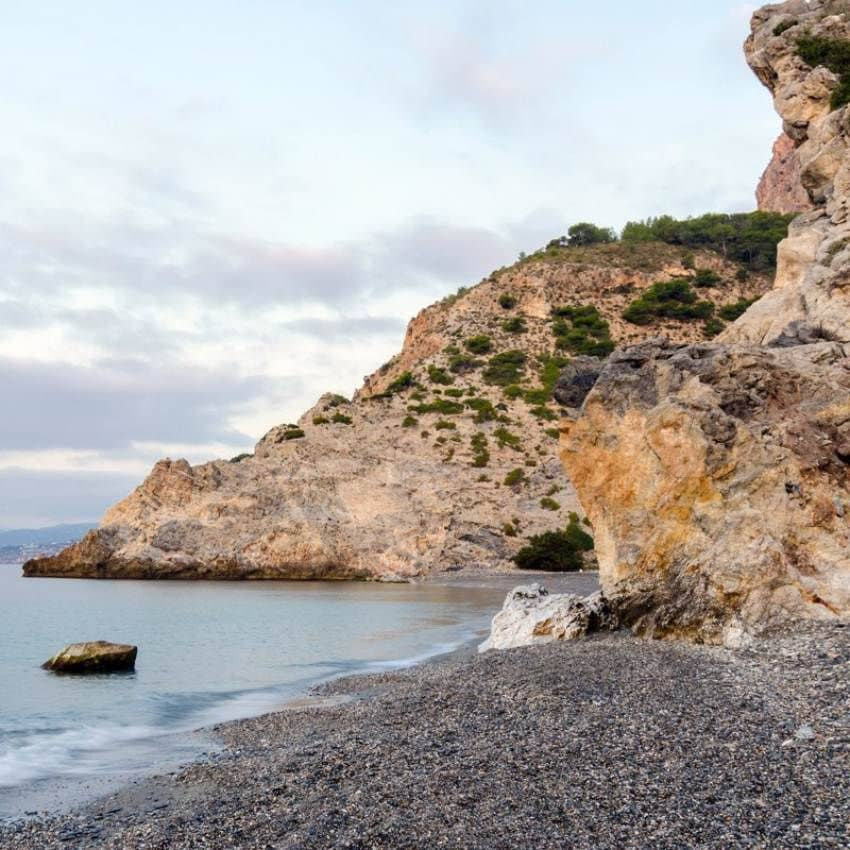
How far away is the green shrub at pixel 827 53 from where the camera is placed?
124 ft

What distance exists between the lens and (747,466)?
691 inches

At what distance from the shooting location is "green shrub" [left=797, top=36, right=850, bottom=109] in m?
37.7

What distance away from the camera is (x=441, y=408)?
7662cm

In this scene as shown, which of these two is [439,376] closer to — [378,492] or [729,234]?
[378,492]

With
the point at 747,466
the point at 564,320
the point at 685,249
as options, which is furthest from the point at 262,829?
the point at 685,249

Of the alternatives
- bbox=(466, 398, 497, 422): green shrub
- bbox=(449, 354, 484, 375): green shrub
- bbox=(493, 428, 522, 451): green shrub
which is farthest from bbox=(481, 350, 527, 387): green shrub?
bbox=(493, 428, 522, 451): green shrub

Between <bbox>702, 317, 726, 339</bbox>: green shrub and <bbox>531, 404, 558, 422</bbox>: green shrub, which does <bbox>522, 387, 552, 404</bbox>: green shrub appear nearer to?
<bbox>531, 404, 558, 422</bbox>: green shrub

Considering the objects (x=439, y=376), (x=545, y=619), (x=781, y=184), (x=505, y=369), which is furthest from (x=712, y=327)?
(x=781, y=184)

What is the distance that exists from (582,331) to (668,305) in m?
9.36

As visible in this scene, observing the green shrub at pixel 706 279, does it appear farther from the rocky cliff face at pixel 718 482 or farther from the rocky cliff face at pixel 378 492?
the rocky cliff face at pixel 718 482

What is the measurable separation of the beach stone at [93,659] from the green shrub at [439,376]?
60935 millimetres

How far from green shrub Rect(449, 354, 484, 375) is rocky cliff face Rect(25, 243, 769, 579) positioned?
12 centimetres

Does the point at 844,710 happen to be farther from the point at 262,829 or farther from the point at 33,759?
the point at 33,759

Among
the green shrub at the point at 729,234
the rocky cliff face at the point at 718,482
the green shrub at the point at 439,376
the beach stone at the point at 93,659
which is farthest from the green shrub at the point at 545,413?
the beach stone at the point at 93,659
